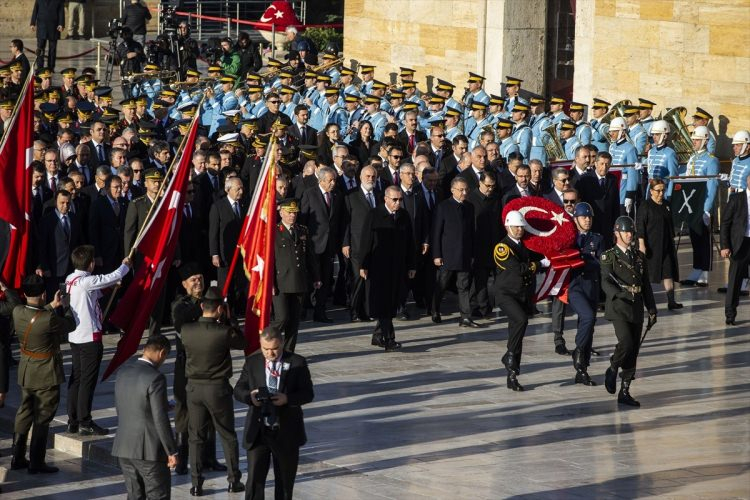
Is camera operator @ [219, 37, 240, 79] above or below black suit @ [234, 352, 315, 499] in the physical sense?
above

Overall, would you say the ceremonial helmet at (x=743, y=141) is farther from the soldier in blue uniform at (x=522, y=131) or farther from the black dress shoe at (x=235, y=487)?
the black dress shoe at (x=235, y=487)

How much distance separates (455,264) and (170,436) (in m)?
7.25

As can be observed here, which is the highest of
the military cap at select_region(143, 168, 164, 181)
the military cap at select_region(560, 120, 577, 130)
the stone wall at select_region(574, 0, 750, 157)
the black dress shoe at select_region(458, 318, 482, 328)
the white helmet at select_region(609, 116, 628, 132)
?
the stone wall at select_region(574, 0, 750, 157)

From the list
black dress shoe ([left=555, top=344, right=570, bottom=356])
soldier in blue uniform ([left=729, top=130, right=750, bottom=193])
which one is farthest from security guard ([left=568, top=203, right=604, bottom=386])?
soldier in blue uniform ([left=729, top=130, right=750, bottom=193])

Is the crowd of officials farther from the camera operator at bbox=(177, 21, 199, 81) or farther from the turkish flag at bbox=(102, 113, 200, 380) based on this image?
the camera operator at bbox=(177, 21, 199, 81)

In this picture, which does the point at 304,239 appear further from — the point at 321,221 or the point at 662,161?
the point at 662,161

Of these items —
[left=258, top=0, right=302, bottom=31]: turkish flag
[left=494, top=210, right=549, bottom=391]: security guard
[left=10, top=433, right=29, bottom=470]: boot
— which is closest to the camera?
[left=10, top=433, right=29, bottom=470]: boot

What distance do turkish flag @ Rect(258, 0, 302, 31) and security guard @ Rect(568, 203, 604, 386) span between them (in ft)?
81.0

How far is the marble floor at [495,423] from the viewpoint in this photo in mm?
12312

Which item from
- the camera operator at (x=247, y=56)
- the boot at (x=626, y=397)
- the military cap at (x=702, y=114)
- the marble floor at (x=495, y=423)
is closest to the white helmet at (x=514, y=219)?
the marble floor at (x=495, y=423)

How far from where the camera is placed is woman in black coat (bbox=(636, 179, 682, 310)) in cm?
1845

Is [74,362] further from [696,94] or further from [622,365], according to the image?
[696,94]

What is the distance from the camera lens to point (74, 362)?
13625 millimetres

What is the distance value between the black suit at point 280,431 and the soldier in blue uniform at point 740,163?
10037 mm
